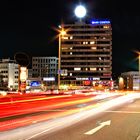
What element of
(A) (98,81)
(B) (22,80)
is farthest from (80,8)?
(A) (98,81)

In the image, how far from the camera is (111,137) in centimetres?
1518

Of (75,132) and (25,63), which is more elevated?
(25,63)

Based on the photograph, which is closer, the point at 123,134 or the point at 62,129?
the point at 123,134

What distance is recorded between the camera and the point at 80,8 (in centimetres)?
1914

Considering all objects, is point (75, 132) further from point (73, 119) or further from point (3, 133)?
point (73, 119)

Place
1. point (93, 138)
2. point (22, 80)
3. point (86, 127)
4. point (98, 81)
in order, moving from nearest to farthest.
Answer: point (93, 138) < point (86, 127) < point (22, 80) < point (98, 81)

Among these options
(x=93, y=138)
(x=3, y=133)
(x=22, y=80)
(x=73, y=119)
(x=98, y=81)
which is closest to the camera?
(x=93, y=138)

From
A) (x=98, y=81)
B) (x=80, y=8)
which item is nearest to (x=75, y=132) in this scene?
(x=80, y=8)

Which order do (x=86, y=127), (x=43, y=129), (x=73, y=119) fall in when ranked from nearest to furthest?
1. (x=43, y=129)
2. (x=86, y=127)
3. (x=73, y=119)

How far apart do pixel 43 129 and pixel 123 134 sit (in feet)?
11.4

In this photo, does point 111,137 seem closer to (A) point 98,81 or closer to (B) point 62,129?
(B) point 62,129

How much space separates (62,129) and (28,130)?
1649mm

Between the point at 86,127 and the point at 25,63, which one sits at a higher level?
the point at 25,63

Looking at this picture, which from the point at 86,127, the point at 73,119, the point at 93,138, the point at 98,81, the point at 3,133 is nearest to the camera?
the point at 93,138
